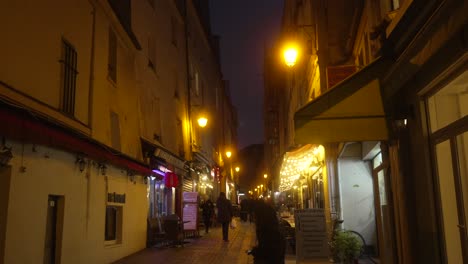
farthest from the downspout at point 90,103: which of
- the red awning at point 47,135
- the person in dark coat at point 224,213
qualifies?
the person in dark coat at point 224,213

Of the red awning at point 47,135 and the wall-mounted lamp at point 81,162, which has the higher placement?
the red awning at point 47,135

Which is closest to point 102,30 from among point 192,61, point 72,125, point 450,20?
point 72,125

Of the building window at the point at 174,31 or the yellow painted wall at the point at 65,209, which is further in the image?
the building window at the point at 174,31

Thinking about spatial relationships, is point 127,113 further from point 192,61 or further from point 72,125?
point 192,61

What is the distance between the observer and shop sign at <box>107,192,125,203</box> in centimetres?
1347

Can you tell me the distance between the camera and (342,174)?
14.8 metres

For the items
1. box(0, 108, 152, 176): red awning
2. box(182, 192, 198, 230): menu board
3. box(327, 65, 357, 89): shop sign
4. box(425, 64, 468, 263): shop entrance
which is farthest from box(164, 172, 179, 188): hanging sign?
box(425, 64, 468, 263): shop entrance

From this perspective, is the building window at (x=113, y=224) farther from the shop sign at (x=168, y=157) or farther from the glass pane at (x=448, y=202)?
the glass pane at (x=448, y=202)

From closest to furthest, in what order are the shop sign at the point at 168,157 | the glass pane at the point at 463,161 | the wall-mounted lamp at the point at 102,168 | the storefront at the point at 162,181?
the glass pane at the point at 463,161, the wall-mounted lamp at the point at 102,168, the shop sign at the point at 168,157, the storefront at the point at 162,181

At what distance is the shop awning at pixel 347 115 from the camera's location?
7.95m

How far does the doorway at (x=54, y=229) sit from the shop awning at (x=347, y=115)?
5.38 metres

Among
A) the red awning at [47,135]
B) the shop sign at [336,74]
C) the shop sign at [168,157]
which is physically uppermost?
the shop sign at [336,74]

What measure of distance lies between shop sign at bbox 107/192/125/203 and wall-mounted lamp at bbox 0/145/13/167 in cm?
547

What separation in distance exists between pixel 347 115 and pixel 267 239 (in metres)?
2.48
